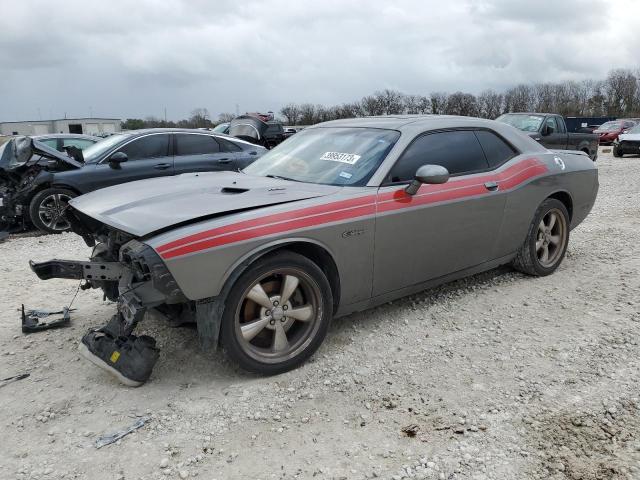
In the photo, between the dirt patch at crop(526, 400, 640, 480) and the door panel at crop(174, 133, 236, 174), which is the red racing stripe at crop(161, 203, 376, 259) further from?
the door panel at crop(174, 133, 236, 174)

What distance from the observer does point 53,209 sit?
25.8 ft

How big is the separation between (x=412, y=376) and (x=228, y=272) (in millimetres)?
1320

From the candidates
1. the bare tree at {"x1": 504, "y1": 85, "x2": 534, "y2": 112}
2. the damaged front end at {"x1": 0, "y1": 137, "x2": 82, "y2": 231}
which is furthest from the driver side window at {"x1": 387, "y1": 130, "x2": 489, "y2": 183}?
the bare tree at {"x1": 504, "y1": 85, "x2": 534, "y2": 112}

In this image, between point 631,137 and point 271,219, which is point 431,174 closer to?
point 271,219

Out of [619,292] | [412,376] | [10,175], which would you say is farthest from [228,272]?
[10,175]

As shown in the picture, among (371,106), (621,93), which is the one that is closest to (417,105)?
(371,106)

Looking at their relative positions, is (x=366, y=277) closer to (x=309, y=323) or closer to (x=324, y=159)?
(x=309, y=323)

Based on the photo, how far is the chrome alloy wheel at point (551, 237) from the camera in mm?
5066

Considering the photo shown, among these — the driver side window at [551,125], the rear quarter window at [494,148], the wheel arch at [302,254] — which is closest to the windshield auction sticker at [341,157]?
the wheel arch at [302,254]

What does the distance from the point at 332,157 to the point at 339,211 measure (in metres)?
0.70

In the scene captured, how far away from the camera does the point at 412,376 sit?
10.8 feet

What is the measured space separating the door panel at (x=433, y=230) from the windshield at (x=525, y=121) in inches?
413

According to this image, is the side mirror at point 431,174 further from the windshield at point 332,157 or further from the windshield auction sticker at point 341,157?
the windshield auction sticker at point 341,157

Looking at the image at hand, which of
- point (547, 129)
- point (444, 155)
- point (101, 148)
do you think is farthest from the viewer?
point (547, 129)
